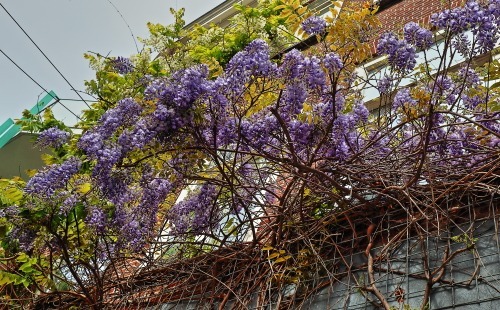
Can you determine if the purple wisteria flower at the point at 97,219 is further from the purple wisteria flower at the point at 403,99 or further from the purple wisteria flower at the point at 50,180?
the purple wisteria flower at the point at 403,99

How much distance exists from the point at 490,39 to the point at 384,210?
124 centimetres

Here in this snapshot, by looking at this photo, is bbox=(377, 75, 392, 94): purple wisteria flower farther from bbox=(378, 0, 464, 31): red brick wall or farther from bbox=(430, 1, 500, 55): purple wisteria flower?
bbox=(378, 0, 464, 31): red brick wall

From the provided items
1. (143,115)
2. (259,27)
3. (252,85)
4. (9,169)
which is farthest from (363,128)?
(9,169)

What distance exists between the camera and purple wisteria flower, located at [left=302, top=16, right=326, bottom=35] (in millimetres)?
3797

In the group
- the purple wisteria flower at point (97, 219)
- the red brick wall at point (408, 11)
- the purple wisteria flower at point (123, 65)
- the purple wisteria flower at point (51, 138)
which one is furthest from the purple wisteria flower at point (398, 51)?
the red brick wall at point (408, 11)

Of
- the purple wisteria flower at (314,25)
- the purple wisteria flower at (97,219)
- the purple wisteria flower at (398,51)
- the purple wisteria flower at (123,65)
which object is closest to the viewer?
the purple wisteria flower at (398,51)

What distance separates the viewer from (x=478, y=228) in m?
3.19

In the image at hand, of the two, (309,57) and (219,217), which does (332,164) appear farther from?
(219,217)

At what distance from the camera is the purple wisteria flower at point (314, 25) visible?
3797mm

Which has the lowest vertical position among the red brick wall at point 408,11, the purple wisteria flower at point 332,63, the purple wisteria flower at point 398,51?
the red brick wall at point 408,11

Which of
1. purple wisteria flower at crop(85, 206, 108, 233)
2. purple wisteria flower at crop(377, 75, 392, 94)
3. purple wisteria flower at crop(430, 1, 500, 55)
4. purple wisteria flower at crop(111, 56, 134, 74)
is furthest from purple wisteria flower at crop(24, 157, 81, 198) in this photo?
purple wisteria flower at crop(430, 1, 500, 55)

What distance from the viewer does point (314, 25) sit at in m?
3.80

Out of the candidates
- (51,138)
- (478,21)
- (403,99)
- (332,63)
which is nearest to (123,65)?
(51,138)

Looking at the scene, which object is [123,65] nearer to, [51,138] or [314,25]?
[51,138]
